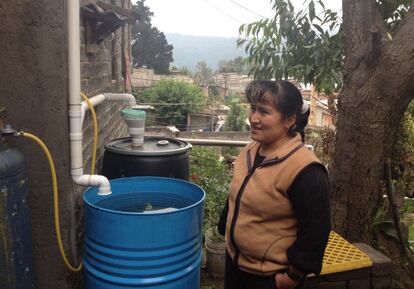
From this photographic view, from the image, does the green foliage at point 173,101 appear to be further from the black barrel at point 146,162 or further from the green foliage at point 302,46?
the black barrel at point 146,162

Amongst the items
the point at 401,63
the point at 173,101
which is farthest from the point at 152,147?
the point at 173,101

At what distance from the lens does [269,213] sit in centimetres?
162

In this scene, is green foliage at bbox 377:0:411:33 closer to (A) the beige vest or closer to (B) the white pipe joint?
(A) the beige vest

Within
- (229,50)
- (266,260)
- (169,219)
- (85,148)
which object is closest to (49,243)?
(85,148)

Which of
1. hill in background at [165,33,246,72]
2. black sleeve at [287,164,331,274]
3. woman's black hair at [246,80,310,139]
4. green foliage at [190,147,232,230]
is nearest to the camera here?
black sleeve at [287,164,331,274]

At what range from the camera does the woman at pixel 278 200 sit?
152 centimetres

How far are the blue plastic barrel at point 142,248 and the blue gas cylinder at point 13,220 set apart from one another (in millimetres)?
282

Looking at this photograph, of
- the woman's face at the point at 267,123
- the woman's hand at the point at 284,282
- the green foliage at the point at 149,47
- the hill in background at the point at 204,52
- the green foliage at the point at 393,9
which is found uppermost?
A: the hill in background at the point at 204,52

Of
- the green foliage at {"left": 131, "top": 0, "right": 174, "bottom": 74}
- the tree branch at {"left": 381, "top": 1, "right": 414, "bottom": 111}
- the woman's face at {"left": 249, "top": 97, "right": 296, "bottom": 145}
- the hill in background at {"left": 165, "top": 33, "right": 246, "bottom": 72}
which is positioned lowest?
the woman's face at {"left": 249, "top": 97, "right": 296, "bottom": 145}

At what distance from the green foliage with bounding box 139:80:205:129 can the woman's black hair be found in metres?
27.4

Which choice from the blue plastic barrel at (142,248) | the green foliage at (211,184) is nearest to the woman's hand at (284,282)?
the blue plastic barrel at (142,248)

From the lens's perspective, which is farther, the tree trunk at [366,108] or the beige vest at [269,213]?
the tree trunk at [366,108]

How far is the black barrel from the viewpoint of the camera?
8.18 feet

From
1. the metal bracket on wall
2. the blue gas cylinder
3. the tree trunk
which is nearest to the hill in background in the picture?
the metal bracket on wall
